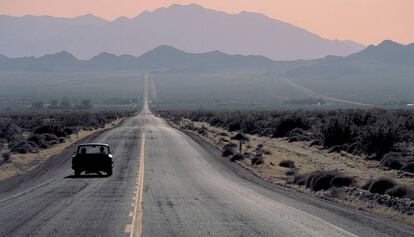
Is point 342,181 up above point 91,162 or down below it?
above

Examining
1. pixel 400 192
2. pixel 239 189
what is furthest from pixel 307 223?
pixel 239 189

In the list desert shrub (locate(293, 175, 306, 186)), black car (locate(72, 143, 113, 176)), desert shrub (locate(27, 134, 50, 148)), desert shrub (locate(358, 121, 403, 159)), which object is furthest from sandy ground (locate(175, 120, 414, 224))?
desert shrub (locate(27, 134, 50, 148))

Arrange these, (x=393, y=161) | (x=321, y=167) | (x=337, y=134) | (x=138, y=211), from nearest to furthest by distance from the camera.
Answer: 1. (x=138, y=211)
2. (x=393, y=161)
3. (x=321, y=167)
4. (x=337, y=134)

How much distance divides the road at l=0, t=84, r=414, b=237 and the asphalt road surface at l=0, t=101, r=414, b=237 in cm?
2

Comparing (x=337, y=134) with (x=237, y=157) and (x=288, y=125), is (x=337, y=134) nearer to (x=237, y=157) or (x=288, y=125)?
(x=237, y=157)

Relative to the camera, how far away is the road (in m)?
16.0

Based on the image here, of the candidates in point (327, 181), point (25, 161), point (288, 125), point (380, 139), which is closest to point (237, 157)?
point (380, 139)

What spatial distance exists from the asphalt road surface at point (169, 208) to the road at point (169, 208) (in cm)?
2

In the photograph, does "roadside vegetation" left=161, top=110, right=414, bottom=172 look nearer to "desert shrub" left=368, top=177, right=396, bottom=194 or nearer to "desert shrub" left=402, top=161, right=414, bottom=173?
"desert shrub" left=402, top=161, right=414, bottom=173

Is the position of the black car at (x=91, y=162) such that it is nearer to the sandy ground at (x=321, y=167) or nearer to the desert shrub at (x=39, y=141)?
the sandy ground at (x=321, y=167)

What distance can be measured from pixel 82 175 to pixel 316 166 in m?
12.9

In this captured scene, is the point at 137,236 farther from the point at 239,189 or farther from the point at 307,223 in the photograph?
the point at 239,189

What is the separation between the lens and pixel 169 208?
66.0 ft

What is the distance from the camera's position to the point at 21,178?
32.8 meters
